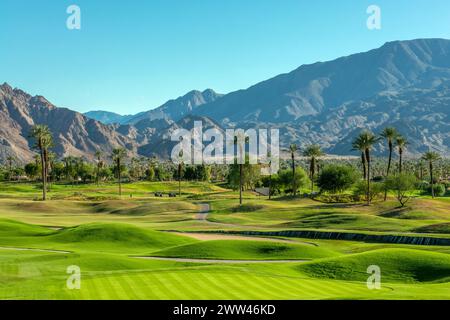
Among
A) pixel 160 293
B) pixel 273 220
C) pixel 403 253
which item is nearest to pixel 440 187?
pixel 273 220

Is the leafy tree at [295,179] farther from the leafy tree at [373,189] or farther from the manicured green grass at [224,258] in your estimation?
the manicured green grass at [224,258]

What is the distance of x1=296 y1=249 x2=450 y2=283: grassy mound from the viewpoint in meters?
38.6

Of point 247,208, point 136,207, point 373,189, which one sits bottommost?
point 136,207

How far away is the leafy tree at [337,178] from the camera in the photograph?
475 feet

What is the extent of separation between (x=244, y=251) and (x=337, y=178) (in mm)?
94839

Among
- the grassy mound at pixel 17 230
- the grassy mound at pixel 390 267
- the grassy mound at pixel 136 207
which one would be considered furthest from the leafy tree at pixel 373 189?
the grassy mound at pixel 390 267

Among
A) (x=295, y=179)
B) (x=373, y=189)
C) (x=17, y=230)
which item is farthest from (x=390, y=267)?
(x=295, y=179)

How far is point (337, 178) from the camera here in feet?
474

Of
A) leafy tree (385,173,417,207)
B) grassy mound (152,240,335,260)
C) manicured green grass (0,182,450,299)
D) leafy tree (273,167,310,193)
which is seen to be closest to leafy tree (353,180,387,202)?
leafy tree (385,173,417,207)

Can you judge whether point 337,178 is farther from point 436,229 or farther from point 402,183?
point 436,229

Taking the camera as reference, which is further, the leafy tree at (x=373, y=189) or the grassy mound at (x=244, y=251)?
the leafy tree at (x=373, y=189)

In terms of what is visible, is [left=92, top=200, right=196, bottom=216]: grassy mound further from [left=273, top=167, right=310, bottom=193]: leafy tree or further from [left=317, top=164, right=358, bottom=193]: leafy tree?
[left=273, top=167, right=310, bottom=193]: leafy tree

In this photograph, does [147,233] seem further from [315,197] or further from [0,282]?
[315,197]

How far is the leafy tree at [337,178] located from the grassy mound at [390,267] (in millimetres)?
101413
